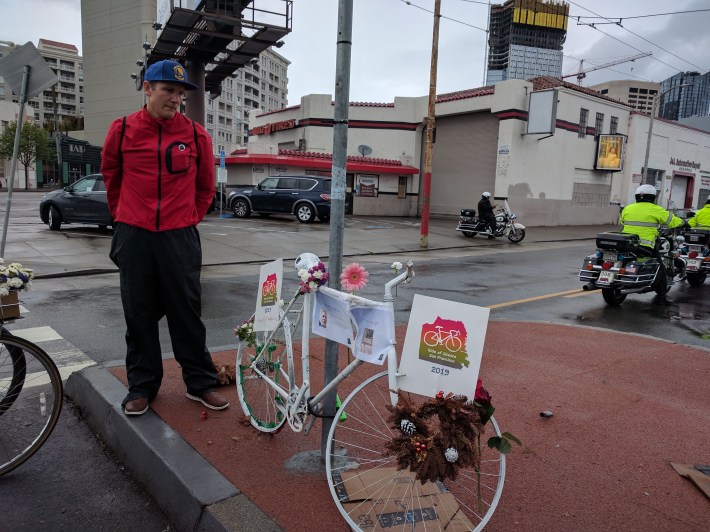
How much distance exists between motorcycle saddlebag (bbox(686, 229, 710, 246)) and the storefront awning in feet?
54.4

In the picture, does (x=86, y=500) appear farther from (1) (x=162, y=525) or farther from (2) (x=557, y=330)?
(2) (x=557, y=330)

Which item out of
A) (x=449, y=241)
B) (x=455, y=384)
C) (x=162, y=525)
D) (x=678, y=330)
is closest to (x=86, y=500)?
(x=162, y=525)

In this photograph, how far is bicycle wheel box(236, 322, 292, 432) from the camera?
3.19m

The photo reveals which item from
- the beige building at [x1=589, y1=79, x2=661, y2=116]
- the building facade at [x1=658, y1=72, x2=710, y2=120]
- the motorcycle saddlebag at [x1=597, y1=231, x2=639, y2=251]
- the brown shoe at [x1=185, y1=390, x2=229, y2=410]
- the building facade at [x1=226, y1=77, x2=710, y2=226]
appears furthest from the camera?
the beige building at [x1=589, y1=79, x2=661, y2=116]

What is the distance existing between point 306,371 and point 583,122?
2808 cm

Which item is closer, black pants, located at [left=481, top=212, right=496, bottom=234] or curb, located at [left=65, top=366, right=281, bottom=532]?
curb, located at [left=65, top=366, right=281, bottom=532]

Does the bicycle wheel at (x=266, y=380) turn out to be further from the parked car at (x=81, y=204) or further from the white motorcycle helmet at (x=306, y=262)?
the parked car at (x=81, y=204)

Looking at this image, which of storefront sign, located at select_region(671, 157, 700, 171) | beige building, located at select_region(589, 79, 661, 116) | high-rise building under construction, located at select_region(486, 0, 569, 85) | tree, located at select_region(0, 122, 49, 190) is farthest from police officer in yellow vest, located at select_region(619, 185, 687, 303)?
tree, located at select_region(0, 122, 49, 190)

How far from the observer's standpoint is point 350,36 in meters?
2.73

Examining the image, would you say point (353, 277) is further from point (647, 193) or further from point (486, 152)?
point (486, 152)

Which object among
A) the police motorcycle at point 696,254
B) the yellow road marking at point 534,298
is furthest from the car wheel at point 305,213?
the police motorcycle at point 696,254

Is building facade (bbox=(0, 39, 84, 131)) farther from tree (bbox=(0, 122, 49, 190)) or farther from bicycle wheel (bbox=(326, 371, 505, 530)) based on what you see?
bicycle wheel (bbox=(326, 371, 505, 530))

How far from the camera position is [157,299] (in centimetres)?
356

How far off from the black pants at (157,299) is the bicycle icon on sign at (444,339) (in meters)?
1.88
